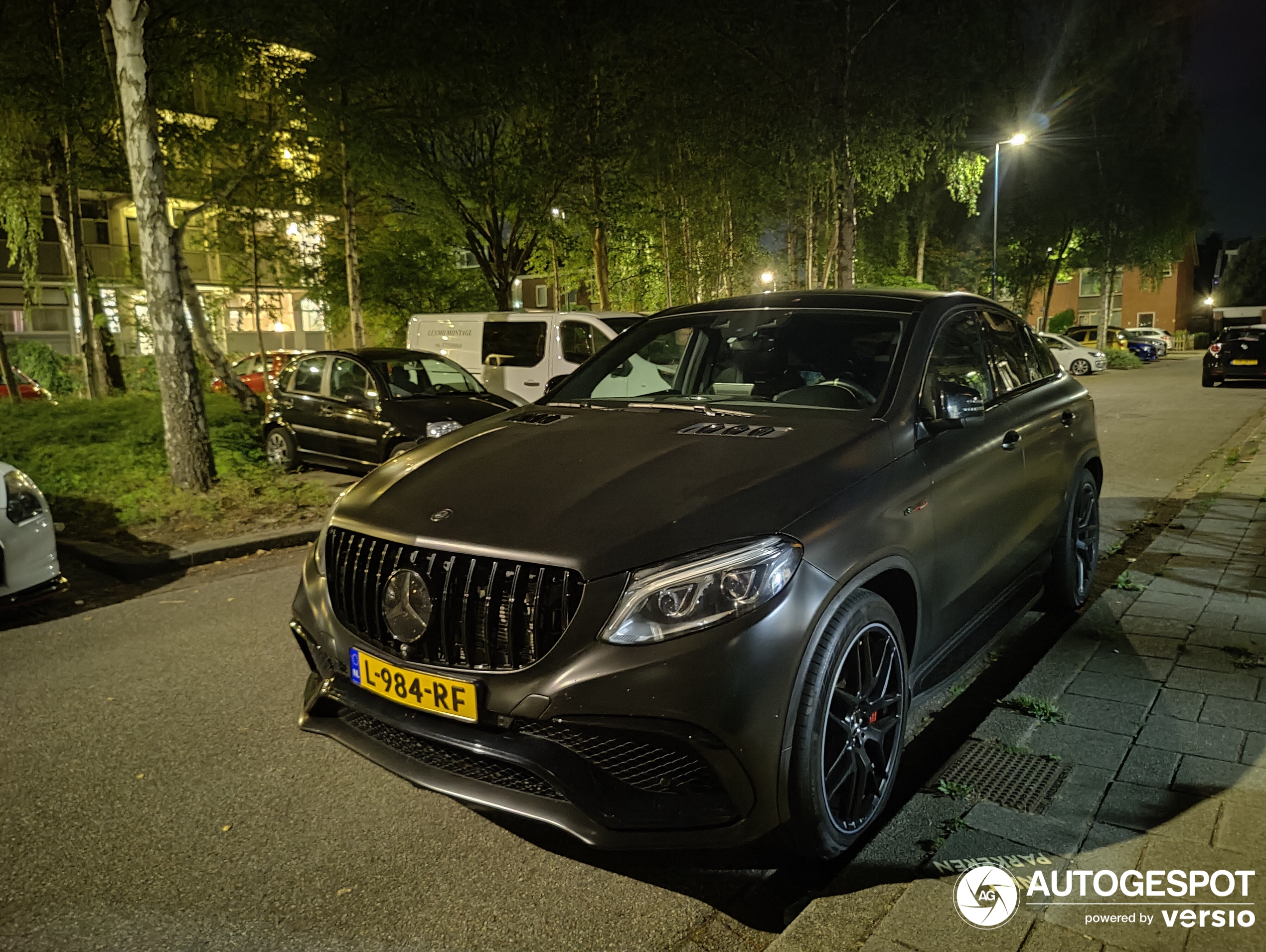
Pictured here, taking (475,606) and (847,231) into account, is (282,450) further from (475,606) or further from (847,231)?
(847,231)

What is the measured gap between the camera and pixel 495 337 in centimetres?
1409

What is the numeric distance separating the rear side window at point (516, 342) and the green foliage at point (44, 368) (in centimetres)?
1765

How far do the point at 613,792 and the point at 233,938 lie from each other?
1.15 m

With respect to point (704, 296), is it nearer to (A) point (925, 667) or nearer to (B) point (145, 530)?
(B) point (145, 530)

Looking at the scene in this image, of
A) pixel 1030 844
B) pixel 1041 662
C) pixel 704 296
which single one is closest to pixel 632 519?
pixel 1030 844

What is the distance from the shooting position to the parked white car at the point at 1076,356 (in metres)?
28.7

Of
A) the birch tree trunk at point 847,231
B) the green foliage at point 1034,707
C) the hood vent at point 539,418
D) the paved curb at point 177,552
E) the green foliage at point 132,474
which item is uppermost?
the birch tree trunk at point 847,231

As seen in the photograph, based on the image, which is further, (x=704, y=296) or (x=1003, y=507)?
(x=704, y=296)

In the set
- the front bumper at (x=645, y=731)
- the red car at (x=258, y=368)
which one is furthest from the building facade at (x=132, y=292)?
the front bumper at (x=645, y=731)

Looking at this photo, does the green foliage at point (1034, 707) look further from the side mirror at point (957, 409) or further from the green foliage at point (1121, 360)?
the green foliage at point (1121, 360)

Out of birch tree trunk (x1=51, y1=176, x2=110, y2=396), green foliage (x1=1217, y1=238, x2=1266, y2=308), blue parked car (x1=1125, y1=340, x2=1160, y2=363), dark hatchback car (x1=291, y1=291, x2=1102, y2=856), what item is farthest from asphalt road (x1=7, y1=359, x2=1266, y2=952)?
green foliage (x1=1217, y1=238, x2=1266, y2=308)

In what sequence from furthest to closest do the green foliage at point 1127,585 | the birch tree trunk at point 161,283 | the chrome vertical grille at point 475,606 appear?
the birch tree trunk at point 161,283, the green foliage at point 1127,585, the chrome vertical grille at point 475,606

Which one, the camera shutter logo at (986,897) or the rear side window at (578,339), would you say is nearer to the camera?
the camera shutter logo at (986,897)

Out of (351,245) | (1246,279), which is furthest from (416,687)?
(1246,279)
